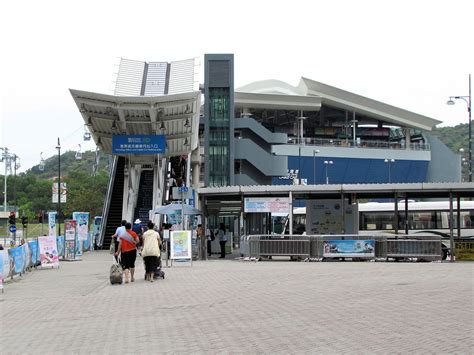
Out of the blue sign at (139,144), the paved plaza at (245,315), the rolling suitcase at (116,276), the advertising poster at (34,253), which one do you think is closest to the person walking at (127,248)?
the rolling suitcase at (116,276)

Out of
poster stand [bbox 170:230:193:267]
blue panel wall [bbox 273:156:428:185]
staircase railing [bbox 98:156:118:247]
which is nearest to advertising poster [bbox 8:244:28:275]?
poster stand [bbox 170:230:193:267]

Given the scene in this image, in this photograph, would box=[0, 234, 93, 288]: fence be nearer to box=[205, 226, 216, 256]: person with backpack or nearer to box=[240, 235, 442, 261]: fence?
box=[240, 235, 442, 261]: fence

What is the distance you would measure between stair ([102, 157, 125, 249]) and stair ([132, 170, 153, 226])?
119 centimetres

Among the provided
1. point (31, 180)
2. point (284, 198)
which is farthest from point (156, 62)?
point (31, 180)

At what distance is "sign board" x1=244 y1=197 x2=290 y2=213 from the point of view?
3070cm

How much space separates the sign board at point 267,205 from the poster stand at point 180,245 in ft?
21.5

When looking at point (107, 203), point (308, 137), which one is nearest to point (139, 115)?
point (107, 203)

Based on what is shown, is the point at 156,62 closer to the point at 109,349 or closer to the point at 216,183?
the point at 216,183

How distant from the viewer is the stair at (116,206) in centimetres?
4557

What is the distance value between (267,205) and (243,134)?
6068 centimetres

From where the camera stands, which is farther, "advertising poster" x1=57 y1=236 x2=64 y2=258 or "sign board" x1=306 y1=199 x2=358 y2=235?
"advertising poster" x1=57 y1=236 x2=64 y2=258

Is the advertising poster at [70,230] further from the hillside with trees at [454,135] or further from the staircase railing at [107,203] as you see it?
the hillside with trees at [454,135]

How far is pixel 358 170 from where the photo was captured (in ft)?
333

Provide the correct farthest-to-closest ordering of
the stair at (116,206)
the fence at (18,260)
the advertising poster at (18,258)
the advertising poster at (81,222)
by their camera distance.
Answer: the stair at (116,206) → the advertising poster at (81,222) → the advertising poster at (18,258) → the fence at (18,260)
